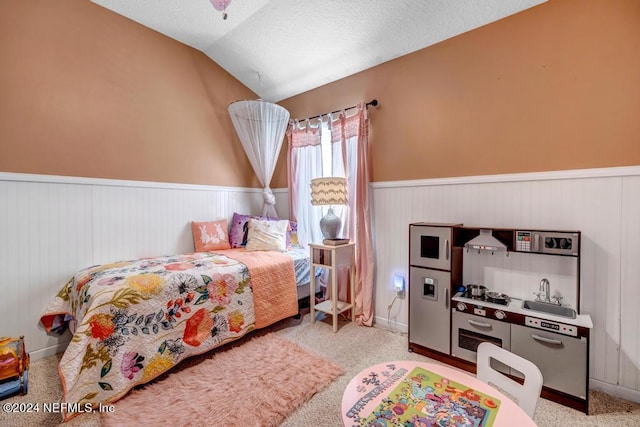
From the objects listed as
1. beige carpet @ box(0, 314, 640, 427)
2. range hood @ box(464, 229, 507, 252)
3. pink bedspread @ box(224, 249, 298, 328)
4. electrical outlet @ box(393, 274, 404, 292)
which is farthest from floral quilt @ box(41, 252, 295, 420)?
A: range hood @ box(464, 229, 507, 252)

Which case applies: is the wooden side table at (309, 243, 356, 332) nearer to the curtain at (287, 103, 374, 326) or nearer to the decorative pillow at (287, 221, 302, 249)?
the curtain at (287, 103, 374, 326)

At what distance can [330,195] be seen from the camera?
271 cm

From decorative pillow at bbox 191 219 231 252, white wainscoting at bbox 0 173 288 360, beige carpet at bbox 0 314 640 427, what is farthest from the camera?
decorative pillow at bbox 191 219 231 252

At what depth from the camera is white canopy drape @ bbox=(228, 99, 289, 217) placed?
3217mm

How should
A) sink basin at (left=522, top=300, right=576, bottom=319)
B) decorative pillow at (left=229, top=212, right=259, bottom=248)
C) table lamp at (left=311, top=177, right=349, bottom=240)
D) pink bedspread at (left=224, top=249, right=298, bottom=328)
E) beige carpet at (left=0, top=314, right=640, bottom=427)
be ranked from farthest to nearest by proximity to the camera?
decorative pillow at (left=229, top=212, right=259, bottom=248) < table lamp at (left=311, top=177, right=349, bottom=240) < pink bedspread at (left=224, top=249, right=298, bottom=328) < sink basin at (left=522, top=300, right=576, bottom=319) < beige carpet at (left=0, top=314, right=640, bottom=427)

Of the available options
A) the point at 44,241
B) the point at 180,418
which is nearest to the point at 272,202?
the point at 44,241

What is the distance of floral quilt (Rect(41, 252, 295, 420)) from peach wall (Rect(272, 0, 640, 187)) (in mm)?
1863

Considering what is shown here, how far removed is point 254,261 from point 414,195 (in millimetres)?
1656

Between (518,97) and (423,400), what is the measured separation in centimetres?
220

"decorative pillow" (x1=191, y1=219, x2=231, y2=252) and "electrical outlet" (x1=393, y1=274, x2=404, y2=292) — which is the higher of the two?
"decorative pillow" (x1=191, y1=219, x2=231, y2=252)

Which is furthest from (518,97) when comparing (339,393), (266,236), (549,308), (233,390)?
(233,390)

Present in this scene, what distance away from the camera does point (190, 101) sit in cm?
316

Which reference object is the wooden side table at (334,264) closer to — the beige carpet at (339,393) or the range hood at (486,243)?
the beige carpet at (339,393)

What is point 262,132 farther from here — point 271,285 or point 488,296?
point 488,296
